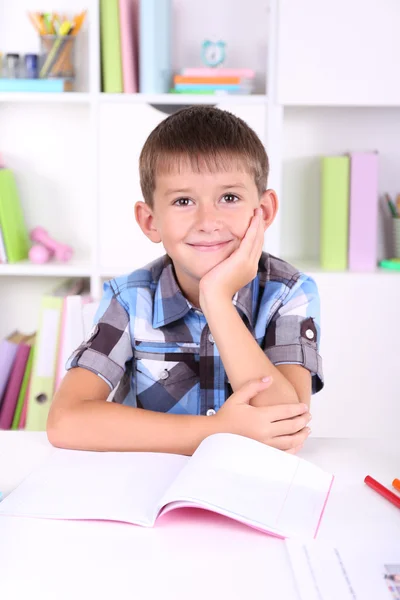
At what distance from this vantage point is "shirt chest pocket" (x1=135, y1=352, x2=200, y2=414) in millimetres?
1314

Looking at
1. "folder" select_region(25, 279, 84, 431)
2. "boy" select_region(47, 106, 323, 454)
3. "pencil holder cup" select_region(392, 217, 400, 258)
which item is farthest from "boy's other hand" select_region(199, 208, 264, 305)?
"pencil holder cup" select_region(392, 217, 400, 258)

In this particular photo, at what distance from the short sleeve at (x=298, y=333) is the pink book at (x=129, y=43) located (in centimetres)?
112

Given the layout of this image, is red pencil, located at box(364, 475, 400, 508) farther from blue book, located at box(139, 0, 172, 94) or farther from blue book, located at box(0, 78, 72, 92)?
blue book, located at box(0, 78, 72, 92)

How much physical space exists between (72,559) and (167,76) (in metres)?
1.80

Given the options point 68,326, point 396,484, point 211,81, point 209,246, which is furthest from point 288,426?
point 211,81

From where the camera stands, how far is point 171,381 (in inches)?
51.9

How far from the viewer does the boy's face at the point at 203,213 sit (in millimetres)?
1205

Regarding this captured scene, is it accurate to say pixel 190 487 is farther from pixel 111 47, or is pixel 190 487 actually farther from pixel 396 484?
pixel 111 47

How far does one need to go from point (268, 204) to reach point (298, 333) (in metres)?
0.23

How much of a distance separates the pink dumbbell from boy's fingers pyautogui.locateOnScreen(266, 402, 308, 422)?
1.53m

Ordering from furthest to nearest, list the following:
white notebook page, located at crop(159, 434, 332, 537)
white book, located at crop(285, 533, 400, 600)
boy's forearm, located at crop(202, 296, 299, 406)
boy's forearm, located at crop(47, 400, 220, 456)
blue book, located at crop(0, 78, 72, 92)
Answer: blue book, located at crop(0, 78, 72, 92)
boy's forearm, located at crop(202, 296, 299, 406)
boy's forearm, located at crop(47, 400, 220, 456)
white notebook page, located at crop(159, 434, 332, 537)
white book, located at crop(285, 533, 400, 600)

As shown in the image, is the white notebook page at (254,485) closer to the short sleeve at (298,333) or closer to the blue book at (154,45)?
the short sleeve at (298,333)

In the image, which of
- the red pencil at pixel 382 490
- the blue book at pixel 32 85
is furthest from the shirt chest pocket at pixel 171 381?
the blue book at pixel 32 85

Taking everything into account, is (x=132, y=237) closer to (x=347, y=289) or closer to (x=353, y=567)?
(x=347, y=289)
